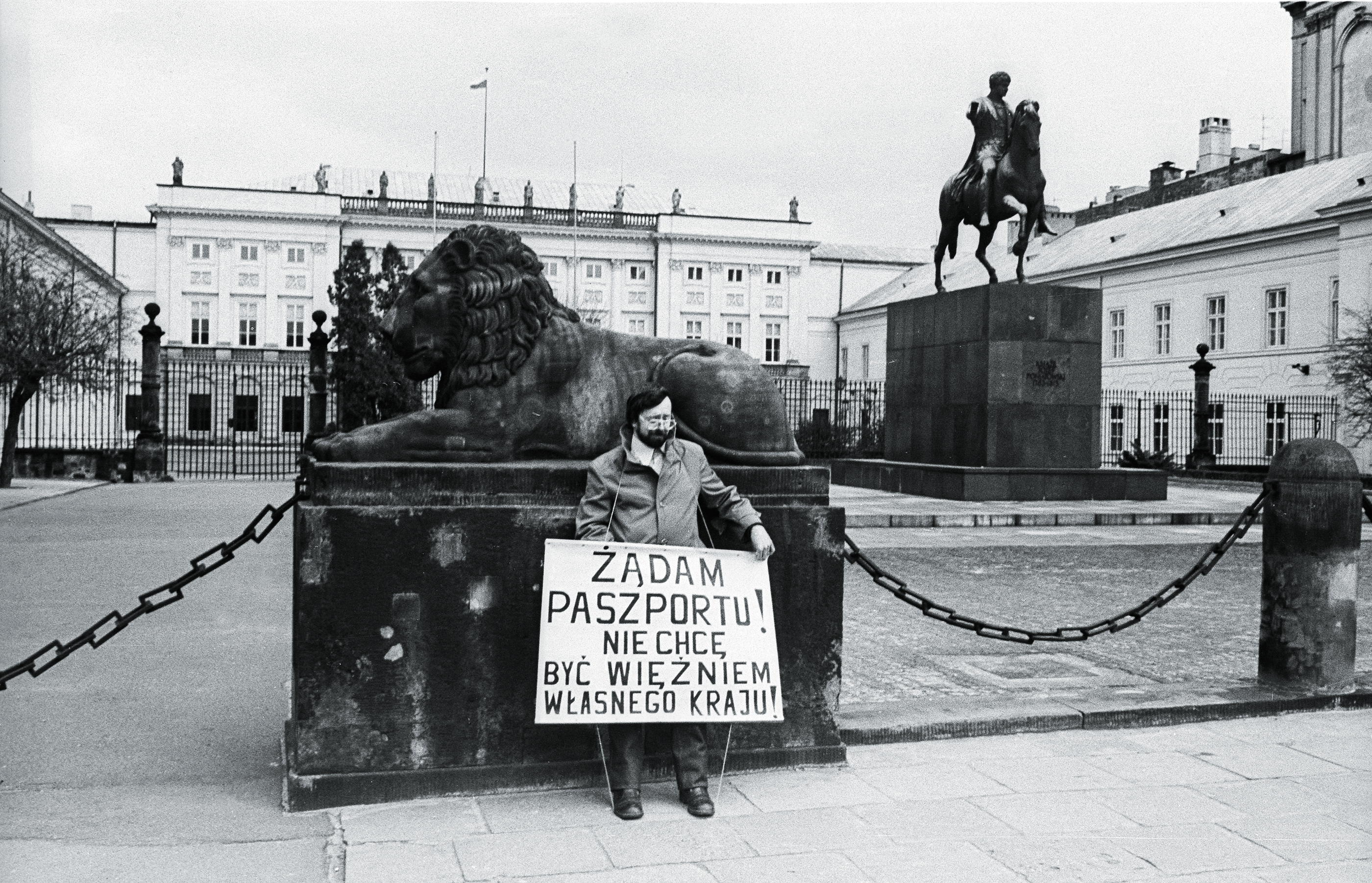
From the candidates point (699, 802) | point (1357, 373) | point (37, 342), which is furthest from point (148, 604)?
point (1357, 373)

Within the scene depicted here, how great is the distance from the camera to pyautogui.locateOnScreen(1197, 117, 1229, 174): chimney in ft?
181

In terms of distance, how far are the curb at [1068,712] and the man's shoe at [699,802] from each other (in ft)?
3.38

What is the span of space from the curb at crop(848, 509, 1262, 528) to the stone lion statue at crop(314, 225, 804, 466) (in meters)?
10.4

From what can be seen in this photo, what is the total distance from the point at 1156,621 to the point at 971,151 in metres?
12.4

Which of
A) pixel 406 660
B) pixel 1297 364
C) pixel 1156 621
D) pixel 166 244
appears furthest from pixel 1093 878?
pixel 166 244

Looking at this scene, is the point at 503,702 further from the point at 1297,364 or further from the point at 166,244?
the point at 166,244

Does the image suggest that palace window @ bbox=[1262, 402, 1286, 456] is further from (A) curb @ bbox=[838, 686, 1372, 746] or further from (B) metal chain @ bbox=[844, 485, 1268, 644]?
(A) curb @ bbox=[838, 686, 1372, 746]

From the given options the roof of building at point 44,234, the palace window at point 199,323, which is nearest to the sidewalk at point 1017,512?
the roof of building at point 44,234

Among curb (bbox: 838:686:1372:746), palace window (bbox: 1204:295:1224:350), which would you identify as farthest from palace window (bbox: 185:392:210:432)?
curb (bbox: 838:686:1372:746)

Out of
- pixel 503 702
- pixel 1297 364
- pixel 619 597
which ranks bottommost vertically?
pixel 503 702

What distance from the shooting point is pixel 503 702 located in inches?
177

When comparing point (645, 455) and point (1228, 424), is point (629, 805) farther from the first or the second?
point (1228, 424)

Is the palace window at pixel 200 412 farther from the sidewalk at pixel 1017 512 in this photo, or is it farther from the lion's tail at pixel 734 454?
the lion's tail at pixel 734 454

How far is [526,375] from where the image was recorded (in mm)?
4852
